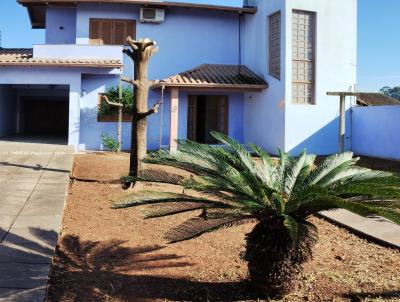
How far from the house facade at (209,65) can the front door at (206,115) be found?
0.14ft

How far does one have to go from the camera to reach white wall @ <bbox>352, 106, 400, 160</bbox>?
50.5ft

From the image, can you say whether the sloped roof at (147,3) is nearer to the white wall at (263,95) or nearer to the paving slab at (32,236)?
the white wall at (263,95)

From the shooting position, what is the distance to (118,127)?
55.5 ft

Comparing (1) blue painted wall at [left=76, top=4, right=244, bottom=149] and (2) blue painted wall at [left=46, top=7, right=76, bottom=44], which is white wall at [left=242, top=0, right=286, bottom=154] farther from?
(2) blue painted wall at [left=46, top=7, right=76, bottom=44]

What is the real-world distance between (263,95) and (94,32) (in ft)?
23.6

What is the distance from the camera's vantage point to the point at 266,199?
4.62 metres

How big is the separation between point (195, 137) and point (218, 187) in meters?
14.2

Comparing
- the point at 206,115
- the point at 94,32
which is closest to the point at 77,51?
the point at 94,32

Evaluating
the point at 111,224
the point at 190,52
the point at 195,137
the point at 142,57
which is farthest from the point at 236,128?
the point at 111,224

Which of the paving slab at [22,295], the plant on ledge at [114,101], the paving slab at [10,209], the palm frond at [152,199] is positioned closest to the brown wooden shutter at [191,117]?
the plant on ledge at [114,101]

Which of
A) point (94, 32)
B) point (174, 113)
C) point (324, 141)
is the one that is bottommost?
point (324, 141)

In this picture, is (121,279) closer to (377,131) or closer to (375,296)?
(375,296)

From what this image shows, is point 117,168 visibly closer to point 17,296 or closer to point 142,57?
point 142,57

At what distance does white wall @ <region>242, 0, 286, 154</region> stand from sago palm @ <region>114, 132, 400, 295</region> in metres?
11.3
